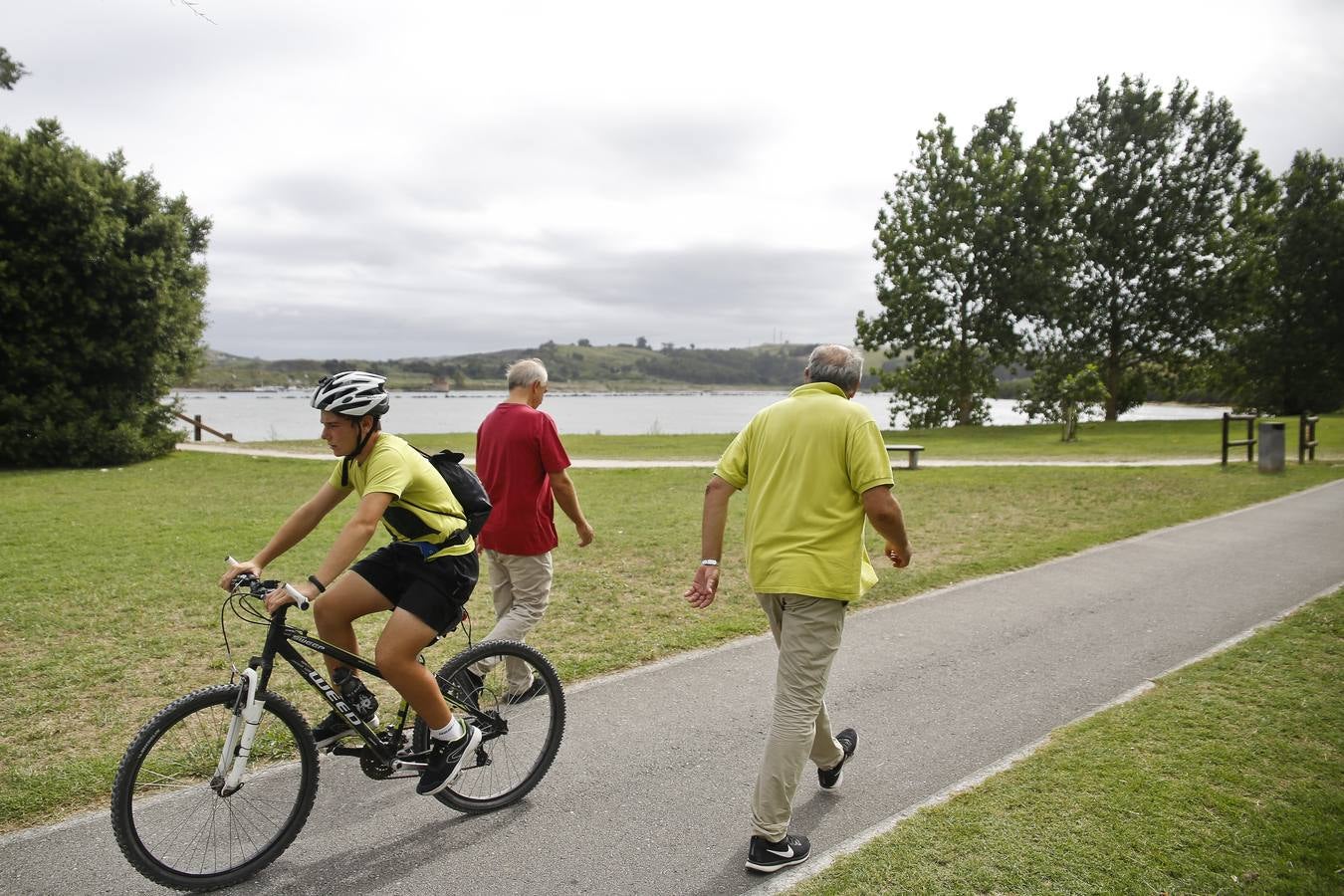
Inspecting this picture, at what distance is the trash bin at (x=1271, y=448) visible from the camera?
60.7ft

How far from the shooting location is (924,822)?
369 centimetres

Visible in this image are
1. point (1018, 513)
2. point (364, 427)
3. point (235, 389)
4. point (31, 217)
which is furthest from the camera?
point (235, 389)

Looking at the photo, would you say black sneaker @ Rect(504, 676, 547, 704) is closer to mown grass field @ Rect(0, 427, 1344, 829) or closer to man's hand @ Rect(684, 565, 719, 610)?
man's hand @ Rect(684, 565, 719, 610)

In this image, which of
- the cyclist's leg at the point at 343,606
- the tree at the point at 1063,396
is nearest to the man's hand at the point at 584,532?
the cyclist's leg at the point at 343,606

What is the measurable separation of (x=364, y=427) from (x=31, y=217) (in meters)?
22.6

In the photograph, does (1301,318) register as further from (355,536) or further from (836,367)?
(355,536)

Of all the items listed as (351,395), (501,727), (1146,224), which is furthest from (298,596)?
(1146,224)

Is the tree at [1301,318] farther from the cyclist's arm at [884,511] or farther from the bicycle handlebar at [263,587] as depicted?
the bicycle handlebar at [263,587]

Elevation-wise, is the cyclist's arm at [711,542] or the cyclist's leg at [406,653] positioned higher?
the cyclist's arm at [711,542]

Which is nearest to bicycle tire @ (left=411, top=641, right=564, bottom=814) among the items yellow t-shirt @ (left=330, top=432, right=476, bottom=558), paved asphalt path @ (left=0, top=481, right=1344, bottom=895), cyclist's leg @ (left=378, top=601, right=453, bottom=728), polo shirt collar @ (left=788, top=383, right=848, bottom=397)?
paved asphalt path @ (left=0, top=481, right=1344, bottom=895)

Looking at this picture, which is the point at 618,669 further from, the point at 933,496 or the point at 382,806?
the point at 933,496

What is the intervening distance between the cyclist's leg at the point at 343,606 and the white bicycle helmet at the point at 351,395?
0.73 metres

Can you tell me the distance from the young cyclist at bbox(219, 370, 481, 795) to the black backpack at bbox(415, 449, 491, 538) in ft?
0.43

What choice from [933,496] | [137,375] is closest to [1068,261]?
[933,496]
